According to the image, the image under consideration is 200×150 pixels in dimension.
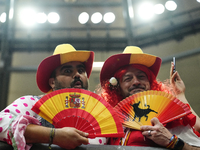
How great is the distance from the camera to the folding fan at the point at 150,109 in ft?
4.62

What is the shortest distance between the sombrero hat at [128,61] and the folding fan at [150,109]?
524mm

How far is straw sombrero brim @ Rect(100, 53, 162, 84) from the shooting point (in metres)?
2.00

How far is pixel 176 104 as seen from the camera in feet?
4.66

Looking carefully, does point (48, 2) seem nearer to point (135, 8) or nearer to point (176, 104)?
point (135, 8)

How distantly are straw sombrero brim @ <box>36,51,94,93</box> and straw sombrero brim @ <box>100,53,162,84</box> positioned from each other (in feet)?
0.66

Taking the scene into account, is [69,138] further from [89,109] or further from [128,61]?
[128,61]

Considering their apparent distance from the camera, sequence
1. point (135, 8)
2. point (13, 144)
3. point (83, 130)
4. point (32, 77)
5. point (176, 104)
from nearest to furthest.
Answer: point (13, 144) < point (83, 130) < point (176, 104) < point (32, 77) < point (135, 8)

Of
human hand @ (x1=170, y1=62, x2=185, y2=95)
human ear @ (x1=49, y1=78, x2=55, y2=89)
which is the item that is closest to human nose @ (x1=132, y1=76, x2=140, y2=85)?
human hand @ (x1=170, y1=62, x2=185, y2=95)

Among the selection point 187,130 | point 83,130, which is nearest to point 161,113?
point 187,130

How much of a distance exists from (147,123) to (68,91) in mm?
590

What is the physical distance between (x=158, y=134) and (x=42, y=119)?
804mm

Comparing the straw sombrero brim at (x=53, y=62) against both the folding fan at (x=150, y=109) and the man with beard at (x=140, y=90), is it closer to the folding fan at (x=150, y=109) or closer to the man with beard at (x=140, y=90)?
the man with beard at (x=140, y=90)

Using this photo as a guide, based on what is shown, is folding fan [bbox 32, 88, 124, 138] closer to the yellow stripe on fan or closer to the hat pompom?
the yellow stripe on fan

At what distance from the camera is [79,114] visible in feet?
3.97
